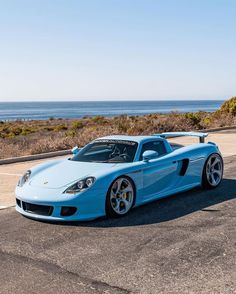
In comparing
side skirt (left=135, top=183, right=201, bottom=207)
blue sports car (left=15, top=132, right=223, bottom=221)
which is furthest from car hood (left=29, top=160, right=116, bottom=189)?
side skirt (left=135, top=183, right=201, bottom=207)

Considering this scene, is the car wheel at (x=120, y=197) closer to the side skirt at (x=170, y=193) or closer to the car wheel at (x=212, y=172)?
the side skirt at (x=170, y=193)

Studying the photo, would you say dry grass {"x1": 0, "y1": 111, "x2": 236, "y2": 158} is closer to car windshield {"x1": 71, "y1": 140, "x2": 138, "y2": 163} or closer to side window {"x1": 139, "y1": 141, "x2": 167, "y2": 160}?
car windshield {"x1": 71, "y1": 140, "x2": 138, "y2": 163}

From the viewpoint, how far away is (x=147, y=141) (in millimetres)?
8047

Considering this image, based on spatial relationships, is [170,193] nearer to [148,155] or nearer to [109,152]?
[148,155]

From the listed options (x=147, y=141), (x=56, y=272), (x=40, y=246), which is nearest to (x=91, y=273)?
(x=56, y=272)

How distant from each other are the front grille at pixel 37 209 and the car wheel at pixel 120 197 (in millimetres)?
856

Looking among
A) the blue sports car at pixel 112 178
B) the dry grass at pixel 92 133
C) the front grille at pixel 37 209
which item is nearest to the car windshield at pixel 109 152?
the blue sports car at pixel 112 178

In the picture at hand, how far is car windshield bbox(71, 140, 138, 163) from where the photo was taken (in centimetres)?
770

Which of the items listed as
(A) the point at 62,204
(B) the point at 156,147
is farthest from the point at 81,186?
(B) the point at 156,147

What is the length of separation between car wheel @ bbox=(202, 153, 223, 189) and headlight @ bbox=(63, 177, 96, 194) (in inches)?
114

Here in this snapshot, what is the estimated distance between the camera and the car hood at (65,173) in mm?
6961

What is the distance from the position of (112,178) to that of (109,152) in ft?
3.51

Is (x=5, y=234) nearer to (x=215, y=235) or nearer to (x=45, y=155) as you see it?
(x=215, y=235)

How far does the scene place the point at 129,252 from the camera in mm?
A: 5445
